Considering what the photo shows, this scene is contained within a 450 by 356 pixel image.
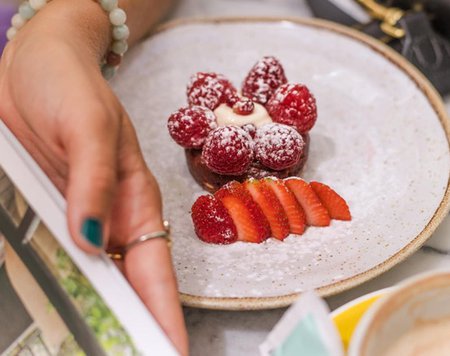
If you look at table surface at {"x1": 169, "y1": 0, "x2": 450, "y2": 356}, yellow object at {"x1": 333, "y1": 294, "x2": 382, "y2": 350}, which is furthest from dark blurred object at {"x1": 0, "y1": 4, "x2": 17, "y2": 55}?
yellow object at {"x1": 333, "y1": 294, "x2": 382, "y2": 350}

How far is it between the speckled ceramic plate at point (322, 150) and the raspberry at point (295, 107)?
0.28ft

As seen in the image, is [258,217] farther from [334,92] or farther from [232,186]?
[334,92]

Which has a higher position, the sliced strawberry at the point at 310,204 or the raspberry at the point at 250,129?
the raspberry at the point at 250,129

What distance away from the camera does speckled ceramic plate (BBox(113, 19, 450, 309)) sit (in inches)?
32.0

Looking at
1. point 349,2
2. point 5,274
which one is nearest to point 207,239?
point 5,274

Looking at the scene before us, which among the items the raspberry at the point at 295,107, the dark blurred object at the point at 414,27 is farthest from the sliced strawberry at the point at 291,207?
the dark blurred object at the point at 414,27

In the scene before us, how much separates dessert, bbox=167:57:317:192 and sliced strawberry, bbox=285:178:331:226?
0.16 ft

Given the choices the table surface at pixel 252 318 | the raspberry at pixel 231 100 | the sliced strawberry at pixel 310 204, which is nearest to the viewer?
the table surface at pixel 252 318

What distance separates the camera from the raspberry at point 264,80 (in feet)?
3.36

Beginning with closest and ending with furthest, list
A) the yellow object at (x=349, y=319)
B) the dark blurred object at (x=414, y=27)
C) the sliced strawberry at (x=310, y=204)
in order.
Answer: the yellow object at (x=349, y=319) → the sliced strawberry at (x=310, y=204) → the dark blurred object at (x=414, y=27)

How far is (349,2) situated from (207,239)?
2.02ft

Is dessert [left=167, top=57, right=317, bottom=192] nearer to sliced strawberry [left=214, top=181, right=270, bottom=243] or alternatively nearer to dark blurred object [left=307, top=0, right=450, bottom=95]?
sliced strawberry [left=214, top=181, right=270, bottom=243]

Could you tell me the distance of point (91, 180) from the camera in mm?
600

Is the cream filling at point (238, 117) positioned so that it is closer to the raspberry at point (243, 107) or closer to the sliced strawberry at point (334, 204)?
the raspberry at point (243, 107)
